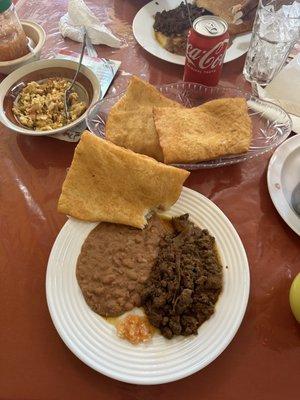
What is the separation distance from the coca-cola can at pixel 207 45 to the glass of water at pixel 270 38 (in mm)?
205

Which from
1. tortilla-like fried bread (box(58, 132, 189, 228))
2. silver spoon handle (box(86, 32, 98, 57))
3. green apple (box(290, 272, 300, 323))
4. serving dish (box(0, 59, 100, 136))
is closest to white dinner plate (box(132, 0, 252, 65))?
silver spoon handle (box(86, 32, 98, 57))

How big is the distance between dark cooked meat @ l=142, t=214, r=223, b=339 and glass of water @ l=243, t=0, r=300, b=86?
716 millimetres

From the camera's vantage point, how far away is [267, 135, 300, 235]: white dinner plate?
0.99 meters

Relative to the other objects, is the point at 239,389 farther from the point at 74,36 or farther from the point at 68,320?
the point at 74,36

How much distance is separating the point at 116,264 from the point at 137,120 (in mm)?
462

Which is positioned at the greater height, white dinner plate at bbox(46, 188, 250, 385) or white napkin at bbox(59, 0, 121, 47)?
white napkin at bbox(59, 0, 121, 47)

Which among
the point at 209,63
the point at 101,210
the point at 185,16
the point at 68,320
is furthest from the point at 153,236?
the point at 185,16

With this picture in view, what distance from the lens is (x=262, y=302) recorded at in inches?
34.8

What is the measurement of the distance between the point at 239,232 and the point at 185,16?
0.90 metres

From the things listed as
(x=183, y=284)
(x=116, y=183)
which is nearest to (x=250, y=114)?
(x=116, y=183)

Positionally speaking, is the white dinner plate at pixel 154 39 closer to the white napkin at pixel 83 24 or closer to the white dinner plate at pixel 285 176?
the white napkin at pixel 83 24

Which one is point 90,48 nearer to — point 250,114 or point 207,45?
point 207,45

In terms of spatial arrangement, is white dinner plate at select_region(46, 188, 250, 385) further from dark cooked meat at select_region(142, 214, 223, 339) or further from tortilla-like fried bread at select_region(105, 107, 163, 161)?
tortilla-like fried bread at select_region(105, 107, 163, 161)

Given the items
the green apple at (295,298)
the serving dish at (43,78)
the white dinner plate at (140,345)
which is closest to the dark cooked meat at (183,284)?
the white dinner plate at (140,345)
